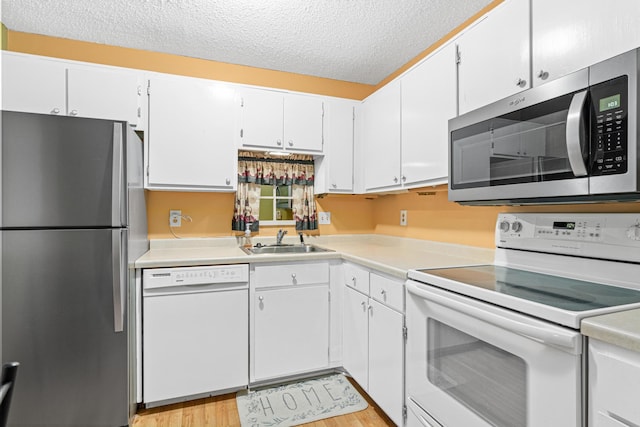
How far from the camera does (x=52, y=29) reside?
2.30 meters

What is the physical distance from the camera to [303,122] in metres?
2.69

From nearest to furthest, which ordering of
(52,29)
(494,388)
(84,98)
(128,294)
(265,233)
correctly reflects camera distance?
1. (494,388)
2. (128,294)
3. (84,98)
4. (52,29)
5. (265,233)

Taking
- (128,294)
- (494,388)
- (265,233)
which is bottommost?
(494,388)

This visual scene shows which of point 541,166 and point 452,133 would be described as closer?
point 541,166

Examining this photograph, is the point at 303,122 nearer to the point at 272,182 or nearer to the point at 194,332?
the point at 272,182

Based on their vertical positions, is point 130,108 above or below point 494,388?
above

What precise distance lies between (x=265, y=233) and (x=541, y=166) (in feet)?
6.97

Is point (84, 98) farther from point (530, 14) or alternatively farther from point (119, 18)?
point (530, 14)

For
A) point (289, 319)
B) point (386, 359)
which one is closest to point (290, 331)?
point (289, 319)

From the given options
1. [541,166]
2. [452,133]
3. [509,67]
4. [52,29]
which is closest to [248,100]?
[52,29]

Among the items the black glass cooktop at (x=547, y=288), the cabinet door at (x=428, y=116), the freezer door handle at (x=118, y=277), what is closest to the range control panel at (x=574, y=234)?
the black glass cooktop at (x=547, y=288)

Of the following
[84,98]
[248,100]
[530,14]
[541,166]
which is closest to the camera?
[541,166]

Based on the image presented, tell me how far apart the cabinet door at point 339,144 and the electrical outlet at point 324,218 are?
14.2 inches

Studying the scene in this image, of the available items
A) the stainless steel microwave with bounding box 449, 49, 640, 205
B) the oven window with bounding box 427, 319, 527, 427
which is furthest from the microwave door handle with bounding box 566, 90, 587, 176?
the oven window with bounding box 427, 319, 527, 427
